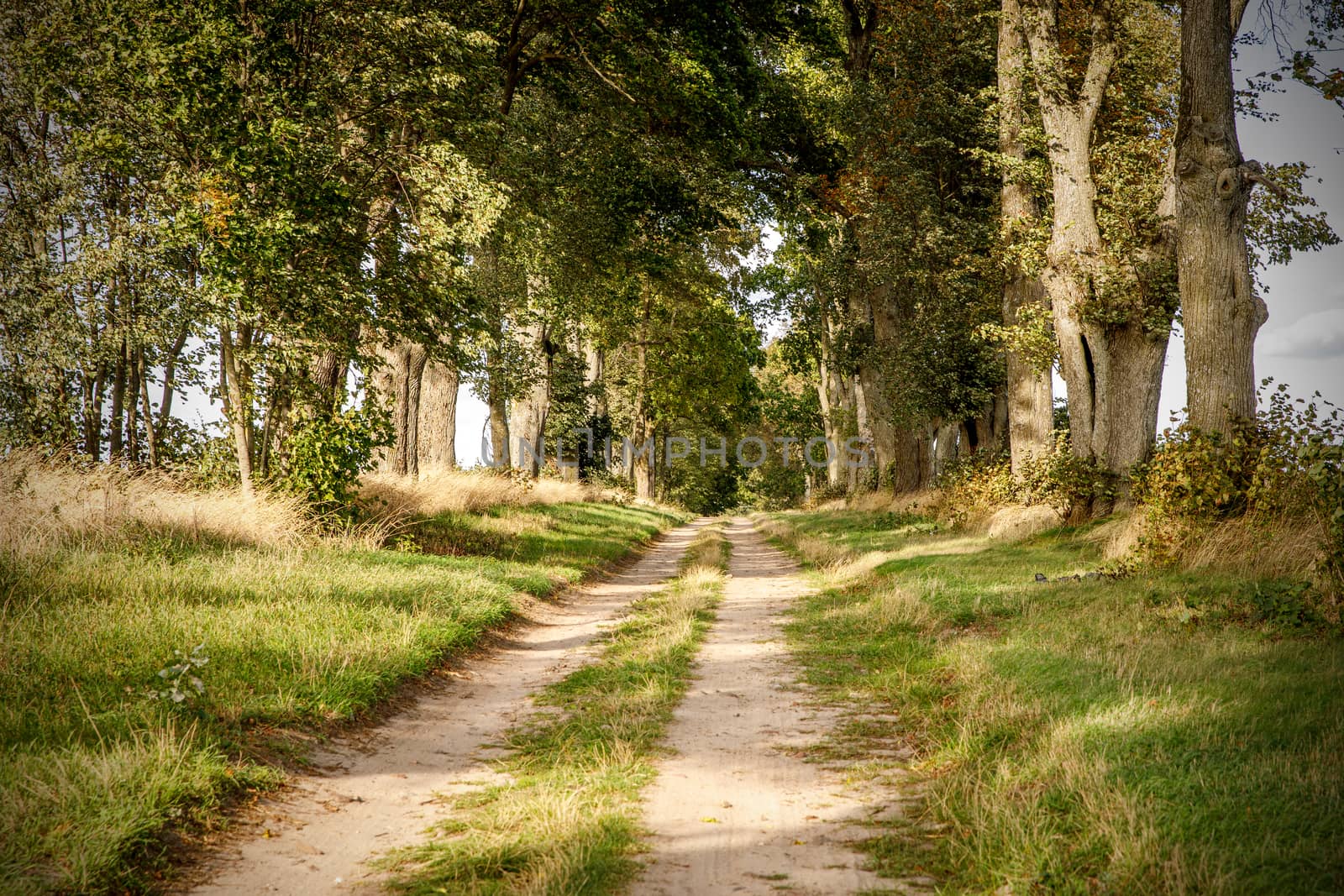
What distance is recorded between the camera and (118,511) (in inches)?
388

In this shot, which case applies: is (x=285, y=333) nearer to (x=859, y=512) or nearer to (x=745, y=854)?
(x=745, y=854)

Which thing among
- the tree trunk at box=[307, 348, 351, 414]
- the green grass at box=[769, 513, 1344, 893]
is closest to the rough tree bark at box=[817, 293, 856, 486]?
the tree trunk at box=[307, 348, 351, 414]

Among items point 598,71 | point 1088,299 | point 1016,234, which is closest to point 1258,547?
point 1088,299

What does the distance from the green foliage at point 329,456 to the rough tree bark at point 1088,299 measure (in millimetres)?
12429

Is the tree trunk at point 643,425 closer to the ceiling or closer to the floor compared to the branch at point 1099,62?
closer to the floor

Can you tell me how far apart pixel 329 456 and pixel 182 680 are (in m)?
7.65

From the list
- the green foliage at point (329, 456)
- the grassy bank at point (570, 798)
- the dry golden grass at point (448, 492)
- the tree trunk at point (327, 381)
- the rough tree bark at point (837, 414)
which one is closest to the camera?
the grassy bank at point (570, 798)

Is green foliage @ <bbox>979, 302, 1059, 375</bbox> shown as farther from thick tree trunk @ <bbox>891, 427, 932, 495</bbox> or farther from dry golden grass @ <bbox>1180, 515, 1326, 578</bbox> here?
thick tree trunk @ <bbox>891, 427, 932, 495</bbox>

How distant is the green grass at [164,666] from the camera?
378cm

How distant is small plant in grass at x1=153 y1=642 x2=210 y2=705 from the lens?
511 centimetres

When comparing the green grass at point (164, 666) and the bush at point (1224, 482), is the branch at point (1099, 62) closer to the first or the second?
the bush at point (1224, 482)

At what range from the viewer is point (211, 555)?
30.8 ft

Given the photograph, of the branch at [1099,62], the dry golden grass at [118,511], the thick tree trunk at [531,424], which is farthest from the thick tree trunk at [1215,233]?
the thick tree trunk at [531,424]

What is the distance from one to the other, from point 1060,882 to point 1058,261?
44.7 feet
